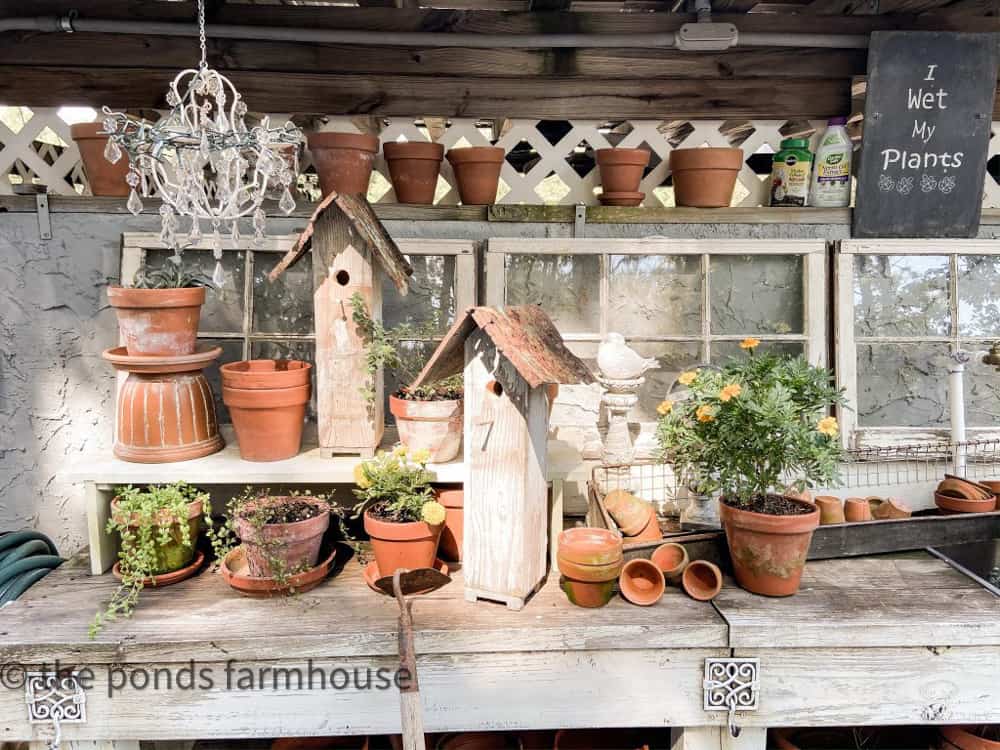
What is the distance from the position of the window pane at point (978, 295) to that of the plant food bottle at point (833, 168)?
1.67 ft

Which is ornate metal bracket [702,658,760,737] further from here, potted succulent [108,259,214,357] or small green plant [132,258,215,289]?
small green plant [132,258,215,289]

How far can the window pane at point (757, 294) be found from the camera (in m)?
2.59

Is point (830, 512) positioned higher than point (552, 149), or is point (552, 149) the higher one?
point (552, 149)

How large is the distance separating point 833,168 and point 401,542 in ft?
6.64

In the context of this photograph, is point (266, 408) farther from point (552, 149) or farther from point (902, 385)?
point (902, 385)

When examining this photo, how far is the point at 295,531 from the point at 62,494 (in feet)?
4.08

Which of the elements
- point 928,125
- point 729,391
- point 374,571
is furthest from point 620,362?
point 928,125

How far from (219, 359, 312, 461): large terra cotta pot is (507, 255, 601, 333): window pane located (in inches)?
33.7

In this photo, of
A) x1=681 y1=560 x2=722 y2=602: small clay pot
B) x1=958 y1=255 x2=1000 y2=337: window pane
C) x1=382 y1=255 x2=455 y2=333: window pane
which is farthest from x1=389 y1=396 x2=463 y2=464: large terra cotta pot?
x1=958 y1=255 x2=1000 y2=337: window pane

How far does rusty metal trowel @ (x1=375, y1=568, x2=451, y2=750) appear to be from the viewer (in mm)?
1340

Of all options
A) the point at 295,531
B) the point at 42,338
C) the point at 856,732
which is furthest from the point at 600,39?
the point at 856,732

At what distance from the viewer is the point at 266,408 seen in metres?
2.05

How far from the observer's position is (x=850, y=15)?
2.54 m

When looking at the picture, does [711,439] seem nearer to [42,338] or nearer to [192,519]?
[192,519]
